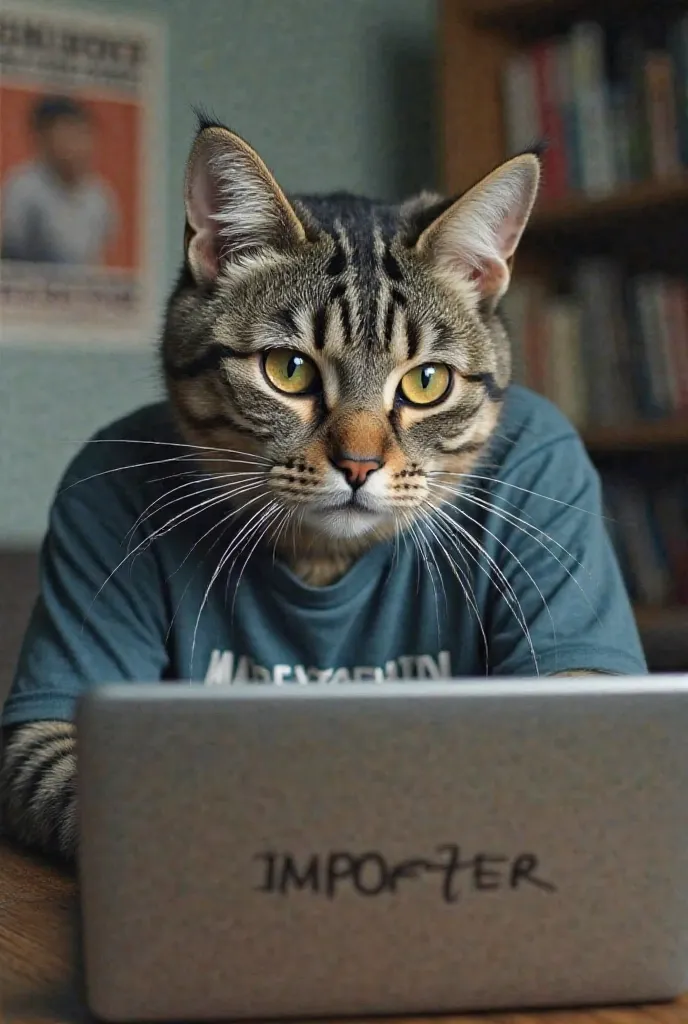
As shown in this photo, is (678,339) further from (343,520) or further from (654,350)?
(343,520)

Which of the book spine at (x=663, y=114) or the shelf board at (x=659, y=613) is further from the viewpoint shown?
the book spine at (x=663, y=114)

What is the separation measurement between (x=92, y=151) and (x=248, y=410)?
1.34 meters

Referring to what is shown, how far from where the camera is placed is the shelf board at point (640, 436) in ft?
6.59

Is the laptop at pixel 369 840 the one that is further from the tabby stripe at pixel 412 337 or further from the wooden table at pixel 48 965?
the tabby stripe at pixel 412 337

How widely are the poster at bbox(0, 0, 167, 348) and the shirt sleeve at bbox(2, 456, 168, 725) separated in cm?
111

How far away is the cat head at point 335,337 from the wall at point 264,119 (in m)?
1.07

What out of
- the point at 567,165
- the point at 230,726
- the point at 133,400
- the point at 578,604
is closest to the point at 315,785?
the point at 230,726

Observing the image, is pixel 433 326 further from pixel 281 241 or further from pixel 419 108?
pixel 419 108

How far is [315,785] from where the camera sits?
19.4 inches

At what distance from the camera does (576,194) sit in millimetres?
2137

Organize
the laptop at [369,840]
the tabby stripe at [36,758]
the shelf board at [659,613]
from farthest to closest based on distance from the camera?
the shelf board at [659,613] → the tabby stripe at [36,758] → the laptop at [369,840]

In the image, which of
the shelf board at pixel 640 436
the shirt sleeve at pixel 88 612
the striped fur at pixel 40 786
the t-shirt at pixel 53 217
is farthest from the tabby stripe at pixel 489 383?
the t-shirt at pixel 53 217

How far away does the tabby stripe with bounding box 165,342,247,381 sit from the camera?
0.98 meters

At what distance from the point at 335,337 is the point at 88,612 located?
31 cm
